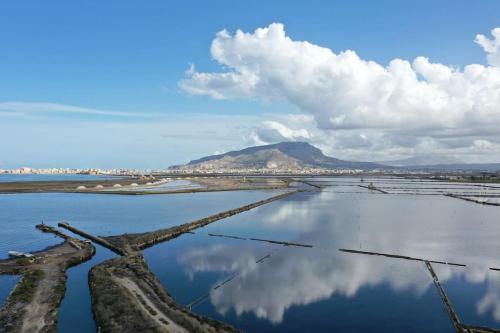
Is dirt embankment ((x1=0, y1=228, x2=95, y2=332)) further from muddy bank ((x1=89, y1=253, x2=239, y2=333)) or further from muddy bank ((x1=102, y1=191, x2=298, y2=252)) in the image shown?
muddy bank ((x1=102, y1=191, x2=298, y2=252))

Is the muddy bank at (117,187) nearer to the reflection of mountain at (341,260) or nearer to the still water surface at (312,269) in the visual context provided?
the still water surface at (312,269)

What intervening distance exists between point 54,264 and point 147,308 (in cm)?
928

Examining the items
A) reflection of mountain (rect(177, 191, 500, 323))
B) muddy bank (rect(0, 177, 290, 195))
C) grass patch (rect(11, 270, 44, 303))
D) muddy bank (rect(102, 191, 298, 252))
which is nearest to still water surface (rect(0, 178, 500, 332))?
reflection of mountain (rect(177, 191, 500, 323))

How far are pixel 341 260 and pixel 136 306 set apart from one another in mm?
13312

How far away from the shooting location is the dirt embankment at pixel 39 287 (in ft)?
44.1

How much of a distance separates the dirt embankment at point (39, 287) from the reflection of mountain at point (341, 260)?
6.42 meters

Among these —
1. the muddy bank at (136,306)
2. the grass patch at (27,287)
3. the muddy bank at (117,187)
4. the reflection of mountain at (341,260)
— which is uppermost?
the muddy bank at (117,187)

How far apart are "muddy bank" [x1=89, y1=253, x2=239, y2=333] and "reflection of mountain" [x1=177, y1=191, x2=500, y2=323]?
2.35 m

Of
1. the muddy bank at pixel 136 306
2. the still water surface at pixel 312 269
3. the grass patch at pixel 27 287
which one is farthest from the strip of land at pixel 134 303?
the grass patch at pixel 27 287

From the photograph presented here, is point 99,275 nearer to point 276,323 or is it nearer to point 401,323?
point 276,323

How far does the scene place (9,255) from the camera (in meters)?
22.8

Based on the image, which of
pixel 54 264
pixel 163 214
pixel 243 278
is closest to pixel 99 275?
pixel 54 264

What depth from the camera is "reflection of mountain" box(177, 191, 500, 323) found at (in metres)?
17.4

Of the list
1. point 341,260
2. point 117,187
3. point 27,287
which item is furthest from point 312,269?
point 117,187
